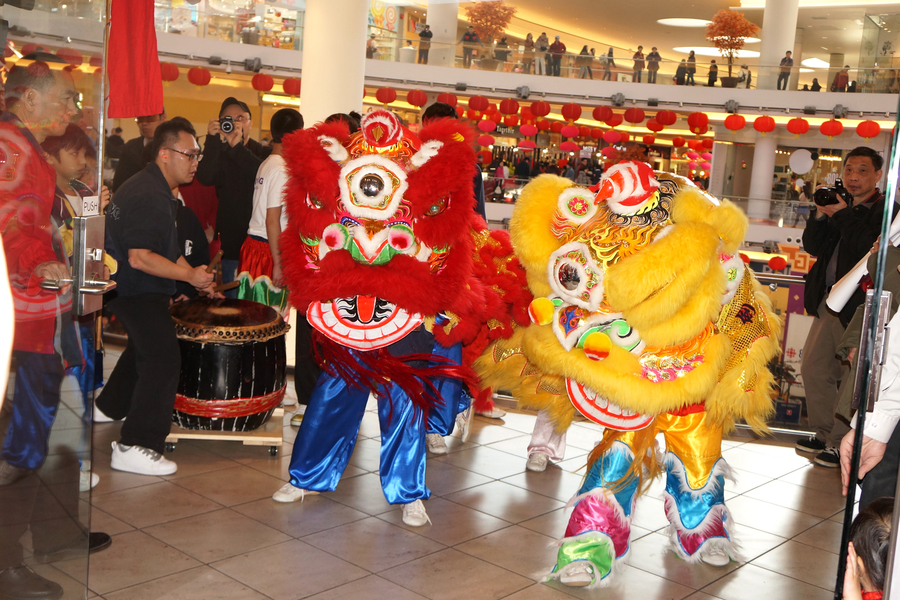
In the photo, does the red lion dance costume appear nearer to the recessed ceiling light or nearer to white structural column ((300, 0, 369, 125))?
white structural column ((300, 0, 369, 125))

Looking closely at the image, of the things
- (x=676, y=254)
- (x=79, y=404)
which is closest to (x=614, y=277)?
(x=676, y=254)

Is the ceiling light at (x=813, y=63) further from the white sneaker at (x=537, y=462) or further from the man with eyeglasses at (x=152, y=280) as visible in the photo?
the man with eyeglasses at (x=152, y=280)

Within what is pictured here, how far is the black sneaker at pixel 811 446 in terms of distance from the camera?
446 centimetres

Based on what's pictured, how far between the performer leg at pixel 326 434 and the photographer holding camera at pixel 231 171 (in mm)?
1503

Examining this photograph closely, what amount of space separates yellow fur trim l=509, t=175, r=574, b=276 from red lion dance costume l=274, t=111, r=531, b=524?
207 mm

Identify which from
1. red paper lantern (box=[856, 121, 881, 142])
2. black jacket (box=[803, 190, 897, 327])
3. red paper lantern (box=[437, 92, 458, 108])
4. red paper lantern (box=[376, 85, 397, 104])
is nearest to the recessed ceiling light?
red paper lantern (box=[856, 121, 881, 142])

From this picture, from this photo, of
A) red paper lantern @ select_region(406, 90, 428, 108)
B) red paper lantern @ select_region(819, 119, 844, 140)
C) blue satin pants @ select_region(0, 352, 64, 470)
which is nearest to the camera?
blue satin pants @ select_region(0, 352, 64, 470)

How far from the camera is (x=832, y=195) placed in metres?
4.05

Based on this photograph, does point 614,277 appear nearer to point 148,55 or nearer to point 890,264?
point 890,264

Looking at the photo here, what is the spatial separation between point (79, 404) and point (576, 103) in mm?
16342

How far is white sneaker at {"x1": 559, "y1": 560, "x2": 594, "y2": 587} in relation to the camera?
2734 millimetres

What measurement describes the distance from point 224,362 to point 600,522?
174 cm

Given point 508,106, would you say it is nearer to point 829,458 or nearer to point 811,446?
point 811,446

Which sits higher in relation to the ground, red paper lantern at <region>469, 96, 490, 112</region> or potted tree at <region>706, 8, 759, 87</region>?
potted tree at <region>706, 8, 759, 87</region>
